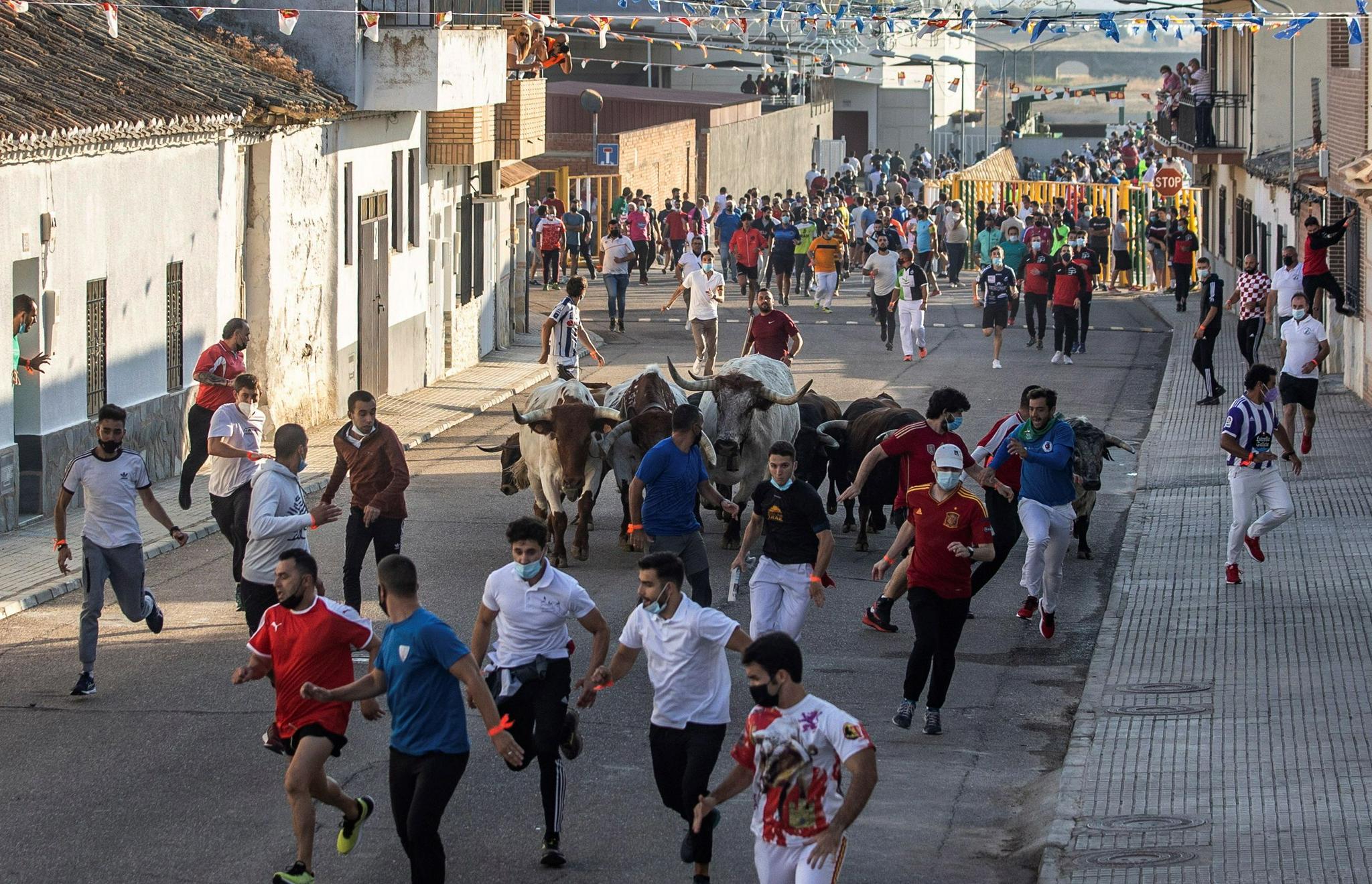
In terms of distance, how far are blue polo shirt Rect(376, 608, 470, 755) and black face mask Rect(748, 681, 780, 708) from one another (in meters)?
1.45

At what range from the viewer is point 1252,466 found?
14.4 m

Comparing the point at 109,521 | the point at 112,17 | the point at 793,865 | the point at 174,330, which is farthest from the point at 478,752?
the point at 174,330

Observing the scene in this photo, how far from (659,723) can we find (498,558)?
762cm

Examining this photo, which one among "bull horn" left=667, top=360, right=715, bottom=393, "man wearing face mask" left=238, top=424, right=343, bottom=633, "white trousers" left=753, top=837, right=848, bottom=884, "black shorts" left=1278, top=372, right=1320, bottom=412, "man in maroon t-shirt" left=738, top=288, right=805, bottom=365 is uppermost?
"man in maroon t-shirt" left=738, top=288, right=805, bottom=365

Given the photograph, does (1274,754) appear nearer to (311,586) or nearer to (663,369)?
(311,586)

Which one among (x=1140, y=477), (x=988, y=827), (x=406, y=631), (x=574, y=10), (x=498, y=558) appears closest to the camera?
(x=406, y=631)

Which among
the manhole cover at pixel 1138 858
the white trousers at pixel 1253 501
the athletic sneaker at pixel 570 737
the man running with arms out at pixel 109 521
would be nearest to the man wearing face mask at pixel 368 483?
the man running with arms out at pixel 109 521

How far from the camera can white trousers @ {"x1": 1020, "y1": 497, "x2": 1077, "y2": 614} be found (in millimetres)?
13195

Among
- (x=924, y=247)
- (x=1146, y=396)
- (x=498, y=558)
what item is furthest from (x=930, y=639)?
(x=924, y=247)

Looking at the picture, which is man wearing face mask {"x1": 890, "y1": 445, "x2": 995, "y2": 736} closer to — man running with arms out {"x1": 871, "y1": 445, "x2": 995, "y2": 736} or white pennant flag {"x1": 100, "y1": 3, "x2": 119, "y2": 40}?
man running with arms out {"x1": 871, "y1": 445, "x2": 995, "y2": 736}

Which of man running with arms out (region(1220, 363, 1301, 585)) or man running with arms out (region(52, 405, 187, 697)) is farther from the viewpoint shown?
man running with arms out (region(1220, 363, 1301, 585))

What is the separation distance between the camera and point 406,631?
26.1ft

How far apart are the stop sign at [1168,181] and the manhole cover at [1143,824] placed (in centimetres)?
3248

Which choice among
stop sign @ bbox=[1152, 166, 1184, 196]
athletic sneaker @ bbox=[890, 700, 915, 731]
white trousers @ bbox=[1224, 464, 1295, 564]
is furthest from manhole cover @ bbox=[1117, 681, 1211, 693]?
stop sign @ bbox=[1152, 166, 1184, 196]
